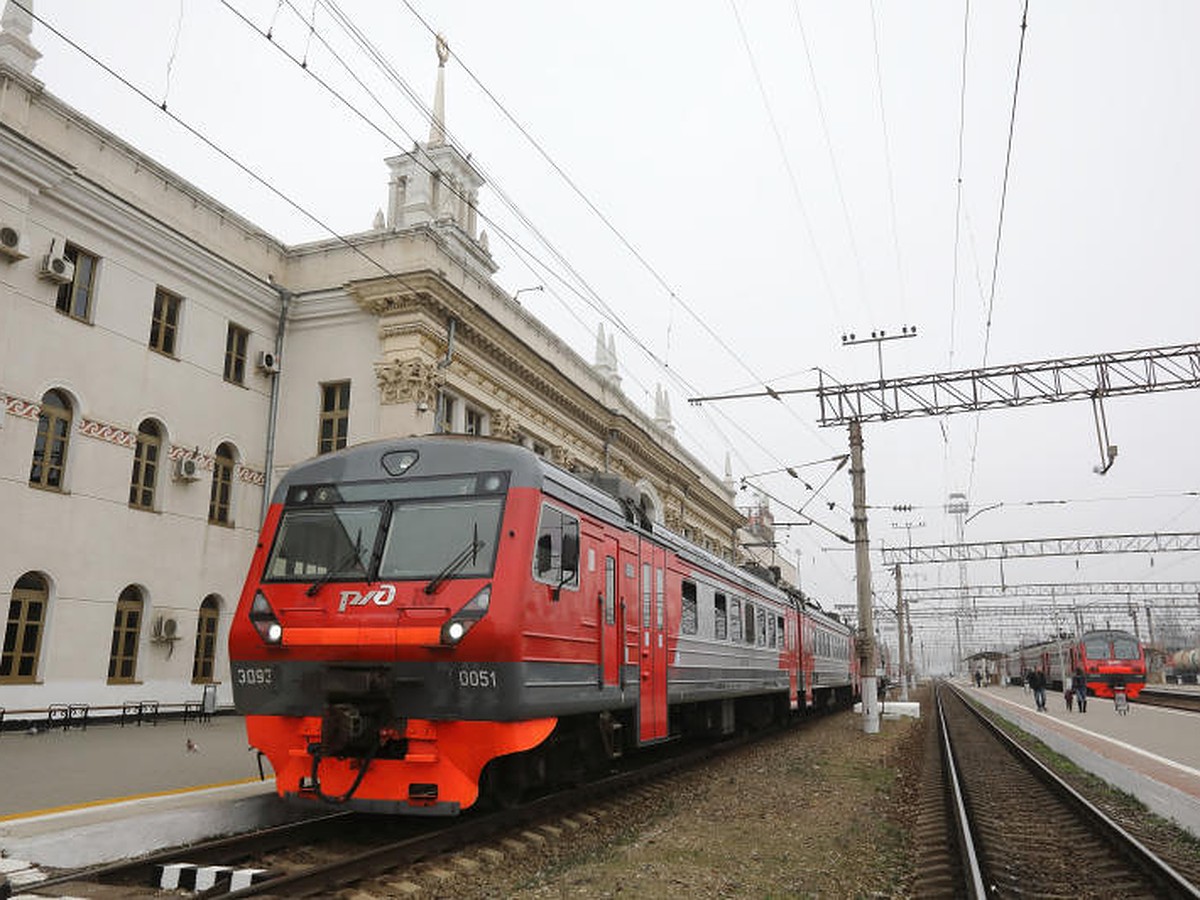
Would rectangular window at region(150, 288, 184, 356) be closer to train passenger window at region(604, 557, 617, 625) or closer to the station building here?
the station building

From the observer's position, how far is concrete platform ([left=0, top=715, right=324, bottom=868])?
633 centimetres

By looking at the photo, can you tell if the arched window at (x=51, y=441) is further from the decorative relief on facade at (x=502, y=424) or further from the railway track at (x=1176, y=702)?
the railway track at (x=1176, y=702)

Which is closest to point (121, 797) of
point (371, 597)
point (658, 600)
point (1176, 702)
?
point (371, 597)

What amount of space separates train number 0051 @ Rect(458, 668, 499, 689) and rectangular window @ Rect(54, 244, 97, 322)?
1430 cm

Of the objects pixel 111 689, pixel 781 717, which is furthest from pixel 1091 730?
pixel 111 689

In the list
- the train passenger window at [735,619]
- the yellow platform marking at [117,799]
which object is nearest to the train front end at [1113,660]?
the train passenger window at [735,619]

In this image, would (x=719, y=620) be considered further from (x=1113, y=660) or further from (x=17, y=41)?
(x=1113, y=660)

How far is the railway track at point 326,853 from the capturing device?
5.73 m

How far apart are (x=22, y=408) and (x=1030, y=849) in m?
17.0

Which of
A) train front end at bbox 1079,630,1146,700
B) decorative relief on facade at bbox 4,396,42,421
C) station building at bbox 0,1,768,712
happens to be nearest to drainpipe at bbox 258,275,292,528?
station building at bbox 0,1,768,712

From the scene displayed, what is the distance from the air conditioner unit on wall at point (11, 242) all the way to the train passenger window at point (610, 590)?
43.0ft

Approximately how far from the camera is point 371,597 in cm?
730

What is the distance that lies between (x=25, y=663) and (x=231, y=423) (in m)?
7.08

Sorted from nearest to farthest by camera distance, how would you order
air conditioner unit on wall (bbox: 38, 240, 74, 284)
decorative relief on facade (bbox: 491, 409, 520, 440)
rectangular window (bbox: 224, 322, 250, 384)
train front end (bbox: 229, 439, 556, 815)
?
train front end (bbox: 229, 439, 556, 815) < air conditioner unit on wall (bbox: 38, 240, 74, 284) < rectangular window (bbox: 224, 322, 250, 384) < decorative relief on facade (bbox: 491, 409, 520, 440)
